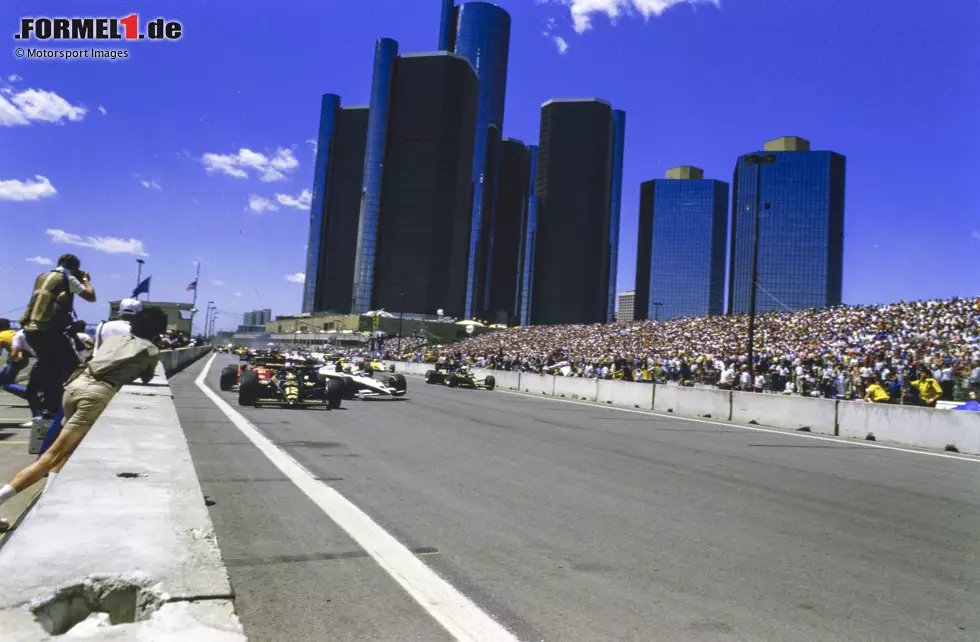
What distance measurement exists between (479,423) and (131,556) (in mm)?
12019

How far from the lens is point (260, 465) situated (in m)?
8.12

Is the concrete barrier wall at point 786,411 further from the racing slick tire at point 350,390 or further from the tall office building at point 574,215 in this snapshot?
the tall office building at point 574,215

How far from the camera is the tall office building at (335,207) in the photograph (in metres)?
187

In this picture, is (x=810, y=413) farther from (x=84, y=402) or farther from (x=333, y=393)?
(x=84, y=402)

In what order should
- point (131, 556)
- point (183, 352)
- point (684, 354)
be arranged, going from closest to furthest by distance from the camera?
point (131, 556), point (684, 354), point (183, 352)

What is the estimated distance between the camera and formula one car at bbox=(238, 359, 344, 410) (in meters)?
15.9

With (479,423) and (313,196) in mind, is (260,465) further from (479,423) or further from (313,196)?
(313,196)

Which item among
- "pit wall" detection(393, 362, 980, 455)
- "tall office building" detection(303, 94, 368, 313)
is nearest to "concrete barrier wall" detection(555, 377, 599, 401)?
"pit wall" detection(393, 362, 980, 455)

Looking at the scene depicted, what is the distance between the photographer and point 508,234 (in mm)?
190750

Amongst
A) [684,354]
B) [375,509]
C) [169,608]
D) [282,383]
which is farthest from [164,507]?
[684,354]

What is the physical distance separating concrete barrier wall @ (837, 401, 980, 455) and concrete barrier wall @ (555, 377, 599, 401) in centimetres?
1139

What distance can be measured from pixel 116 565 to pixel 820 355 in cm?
2831

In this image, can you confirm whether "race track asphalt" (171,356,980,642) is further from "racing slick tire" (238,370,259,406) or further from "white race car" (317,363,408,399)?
"white race car" (317,363,408,399)

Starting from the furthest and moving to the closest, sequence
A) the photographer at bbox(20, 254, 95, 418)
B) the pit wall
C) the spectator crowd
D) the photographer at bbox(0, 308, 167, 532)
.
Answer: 1. the spectator crowd
2. the pit wall
3. the photographer at bbox(20, 254, 95, 418)
4. the photographer at bbox(0, 308, 167, 532)
